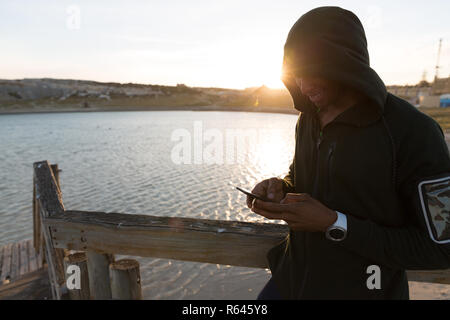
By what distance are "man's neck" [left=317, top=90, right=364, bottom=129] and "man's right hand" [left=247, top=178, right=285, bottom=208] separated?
433 mm

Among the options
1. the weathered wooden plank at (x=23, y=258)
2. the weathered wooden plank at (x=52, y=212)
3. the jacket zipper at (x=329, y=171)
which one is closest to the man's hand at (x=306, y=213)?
Answer: the jacket zipper at (x=329, y=171)

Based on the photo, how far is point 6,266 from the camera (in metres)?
7.12

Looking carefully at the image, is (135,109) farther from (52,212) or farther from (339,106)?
(339,106)

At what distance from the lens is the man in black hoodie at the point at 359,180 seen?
126 cm

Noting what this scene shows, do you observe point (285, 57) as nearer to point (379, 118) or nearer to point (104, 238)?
point (379, 118)

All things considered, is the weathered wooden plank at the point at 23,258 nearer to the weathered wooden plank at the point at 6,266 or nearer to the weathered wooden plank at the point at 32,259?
the weathered wooden plank at the point at 32,259

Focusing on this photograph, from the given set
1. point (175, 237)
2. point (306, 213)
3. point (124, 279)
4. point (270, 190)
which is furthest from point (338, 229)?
point (124, 279)

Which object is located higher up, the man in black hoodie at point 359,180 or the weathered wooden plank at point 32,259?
the man in black hoodie at point 359,180

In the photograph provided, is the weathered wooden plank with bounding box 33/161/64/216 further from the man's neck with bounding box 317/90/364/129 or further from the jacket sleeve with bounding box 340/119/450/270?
the jacket sleeve with bounding box 340/119/450/270

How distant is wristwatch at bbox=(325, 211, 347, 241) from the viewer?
1.35m

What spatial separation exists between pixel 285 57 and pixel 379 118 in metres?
0.56

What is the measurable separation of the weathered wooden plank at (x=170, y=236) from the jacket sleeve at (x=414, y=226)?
79cm
